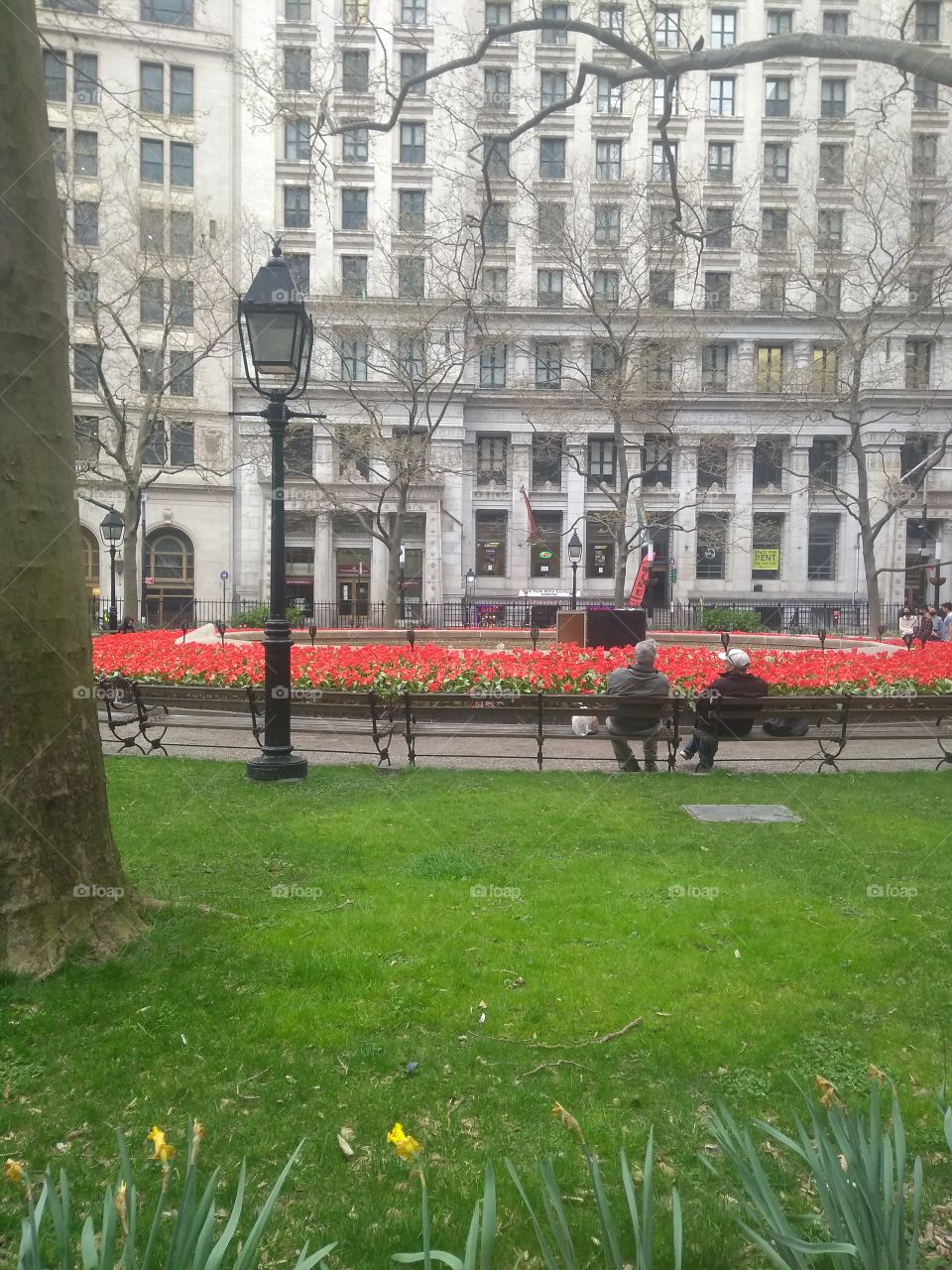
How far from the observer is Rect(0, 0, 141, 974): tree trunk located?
152 inches

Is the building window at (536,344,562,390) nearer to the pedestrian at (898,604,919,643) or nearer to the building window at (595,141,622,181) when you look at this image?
the building window at (595,141,622,181)

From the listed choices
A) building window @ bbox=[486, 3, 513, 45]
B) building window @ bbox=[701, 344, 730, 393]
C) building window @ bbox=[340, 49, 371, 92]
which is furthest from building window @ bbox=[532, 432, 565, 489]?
→ building window @ bbox=[486, 3, 513, 45]

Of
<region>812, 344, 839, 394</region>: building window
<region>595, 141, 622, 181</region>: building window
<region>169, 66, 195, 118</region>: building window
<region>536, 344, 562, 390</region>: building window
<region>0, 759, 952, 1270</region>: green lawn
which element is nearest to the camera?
<region>0, 759, 952, 1270</region>: green lawn

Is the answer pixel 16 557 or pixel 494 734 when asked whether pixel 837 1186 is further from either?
pixel 494 734

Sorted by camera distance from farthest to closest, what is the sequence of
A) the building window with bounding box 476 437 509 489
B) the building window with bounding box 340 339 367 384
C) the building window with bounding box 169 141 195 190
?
the building window with bounding box 476 437 509 489 → the building window with bounding box 169 141 195 190 → the building window with bounding box 340 339 367 384

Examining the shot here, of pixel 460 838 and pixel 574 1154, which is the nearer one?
pixel 574 1154

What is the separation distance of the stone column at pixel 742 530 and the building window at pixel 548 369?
10.2m

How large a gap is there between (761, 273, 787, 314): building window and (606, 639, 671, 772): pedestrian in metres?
20.2

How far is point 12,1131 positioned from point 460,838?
3.90m

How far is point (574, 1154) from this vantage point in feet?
9.11

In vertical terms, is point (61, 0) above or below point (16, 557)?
above

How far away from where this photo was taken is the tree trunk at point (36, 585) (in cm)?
386

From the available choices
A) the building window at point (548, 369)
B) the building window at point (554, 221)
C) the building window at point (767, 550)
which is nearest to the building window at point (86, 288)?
the building window at point (554, 221)

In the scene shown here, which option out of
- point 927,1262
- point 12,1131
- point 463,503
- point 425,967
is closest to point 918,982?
point 927,1262
